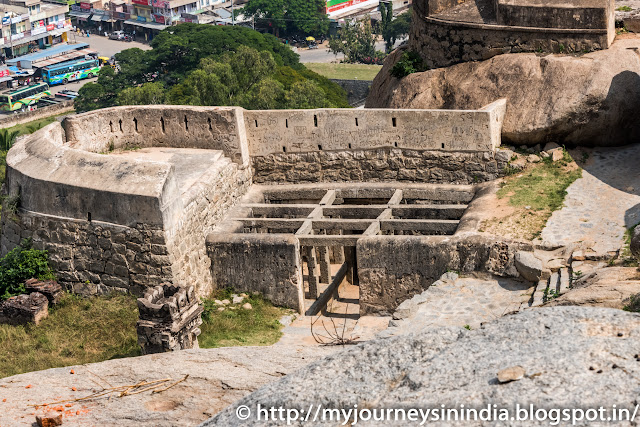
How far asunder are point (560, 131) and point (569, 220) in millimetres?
3443

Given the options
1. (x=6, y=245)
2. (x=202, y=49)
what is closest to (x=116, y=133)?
(x=6, y=245)

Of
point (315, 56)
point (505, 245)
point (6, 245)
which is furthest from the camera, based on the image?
point (315, 56)

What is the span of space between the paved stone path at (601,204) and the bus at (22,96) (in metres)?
83.1

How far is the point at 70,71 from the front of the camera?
4190 inches

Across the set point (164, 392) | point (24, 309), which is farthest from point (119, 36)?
point (164, 392)

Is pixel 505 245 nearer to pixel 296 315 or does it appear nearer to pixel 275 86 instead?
pixel 296 315

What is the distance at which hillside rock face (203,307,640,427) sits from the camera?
8.00m

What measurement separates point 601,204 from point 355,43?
78.2 m

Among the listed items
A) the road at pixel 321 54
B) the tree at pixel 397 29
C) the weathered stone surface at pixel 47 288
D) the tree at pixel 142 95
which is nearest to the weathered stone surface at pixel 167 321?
the weathered stone surface at pixel 47 288

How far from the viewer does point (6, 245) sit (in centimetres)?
2181

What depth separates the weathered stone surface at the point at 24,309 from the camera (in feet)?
64.8

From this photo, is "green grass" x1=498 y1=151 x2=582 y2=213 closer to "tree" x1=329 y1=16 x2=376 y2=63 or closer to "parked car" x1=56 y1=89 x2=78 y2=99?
Result: "tree" x1=329 y1=16 x2=376 y2=63

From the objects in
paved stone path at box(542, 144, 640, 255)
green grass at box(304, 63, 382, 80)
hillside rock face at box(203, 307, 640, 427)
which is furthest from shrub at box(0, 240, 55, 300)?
green grass at box(304, 63, 382, 80)

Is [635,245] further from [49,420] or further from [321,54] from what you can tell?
[321,54]
